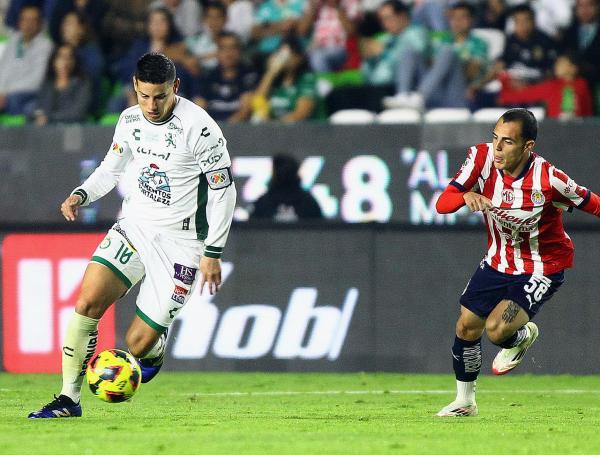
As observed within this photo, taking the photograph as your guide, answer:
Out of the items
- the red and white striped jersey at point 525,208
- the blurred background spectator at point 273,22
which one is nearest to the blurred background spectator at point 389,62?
the blurred background spectator at point 273,22

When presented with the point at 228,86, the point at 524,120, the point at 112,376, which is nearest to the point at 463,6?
the point at 228,86

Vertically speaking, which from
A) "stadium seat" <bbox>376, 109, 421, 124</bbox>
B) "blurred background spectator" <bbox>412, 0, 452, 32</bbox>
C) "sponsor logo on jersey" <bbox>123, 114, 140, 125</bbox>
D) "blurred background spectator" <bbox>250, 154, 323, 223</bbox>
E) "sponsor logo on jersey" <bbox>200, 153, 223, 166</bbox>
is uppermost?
"sponsor logo on jersey" <bbox>123, 114, 140, 125</bbox>

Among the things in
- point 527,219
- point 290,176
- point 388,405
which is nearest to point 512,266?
point 527,219

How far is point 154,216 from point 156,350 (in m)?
1.00

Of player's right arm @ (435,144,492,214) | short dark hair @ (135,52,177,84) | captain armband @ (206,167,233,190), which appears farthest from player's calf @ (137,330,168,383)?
player's right arm @ (435,144,492,214)

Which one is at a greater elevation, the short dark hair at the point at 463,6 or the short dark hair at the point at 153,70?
the short dark hair at the point at 153,70

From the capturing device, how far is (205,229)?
8.79m

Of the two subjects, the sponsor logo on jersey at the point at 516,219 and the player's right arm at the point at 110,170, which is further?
the sponsor logo on jersey at the point at 516,219

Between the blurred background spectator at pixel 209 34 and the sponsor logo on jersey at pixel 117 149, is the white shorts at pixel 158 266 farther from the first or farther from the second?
the blurred background spectator at pixel 209 34

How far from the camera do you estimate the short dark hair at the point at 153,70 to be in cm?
805

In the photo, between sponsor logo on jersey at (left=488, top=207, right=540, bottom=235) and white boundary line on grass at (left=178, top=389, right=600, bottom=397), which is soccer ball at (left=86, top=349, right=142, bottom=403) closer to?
sponsor logo on jersey at (left=488, top=207, right=540, bottom=235)

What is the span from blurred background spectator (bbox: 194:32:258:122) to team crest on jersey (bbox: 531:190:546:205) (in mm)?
6782

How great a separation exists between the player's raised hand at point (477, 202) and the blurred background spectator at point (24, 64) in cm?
863

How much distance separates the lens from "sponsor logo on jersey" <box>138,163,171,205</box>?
8.56m
